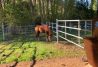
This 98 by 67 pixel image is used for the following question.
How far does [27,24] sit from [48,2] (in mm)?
4693

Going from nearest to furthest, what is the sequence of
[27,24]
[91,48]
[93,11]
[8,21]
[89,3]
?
[91,48]
[8,21]
[27,24]
[93,11]
[89,3]

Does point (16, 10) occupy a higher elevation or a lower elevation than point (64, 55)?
higher

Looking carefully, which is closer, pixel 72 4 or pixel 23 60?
pixel 23 60

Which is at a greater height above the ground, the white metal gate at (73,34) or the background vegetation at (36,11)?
the background vegetation at (36,11)

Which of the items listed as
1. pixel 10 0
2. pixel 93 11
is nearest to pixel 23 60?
pixel 10 0

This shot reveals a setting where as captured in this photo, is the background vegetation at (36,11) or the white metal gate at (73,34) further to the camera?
the background vegetation at (36,11)

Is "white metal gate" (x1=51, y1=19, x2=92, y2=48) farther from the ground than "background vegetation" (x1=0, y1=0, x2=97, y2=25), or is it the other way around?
"background vegetation" (x1=0, y1=0, x2=97, y2=25)

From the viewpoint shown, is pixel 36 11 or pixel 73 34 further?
pixel 36 11

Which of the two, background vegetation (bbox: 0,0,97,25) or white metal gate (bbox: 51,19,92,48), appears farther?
background vegetation (bbox: 0,0,97,25)

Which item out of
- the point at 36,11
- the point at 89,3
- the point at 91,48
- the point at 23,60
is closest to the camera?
the point at 91,48

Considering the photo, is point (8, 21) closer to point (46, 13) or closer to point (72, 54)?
point (46, 13)

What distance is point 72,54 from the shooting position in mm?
10562

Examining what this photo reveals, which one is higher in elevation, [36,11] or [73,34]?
[36,11]

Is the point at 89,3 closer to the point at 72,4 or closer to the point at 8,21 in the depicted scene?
the point at 72,4
